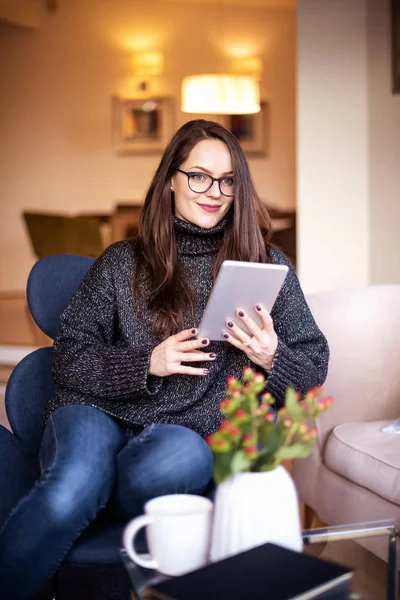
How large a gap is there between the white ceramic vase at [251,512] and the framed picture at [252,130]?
5.34m

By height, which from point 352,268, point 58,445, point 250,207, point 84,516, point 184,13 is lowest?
point 84,516

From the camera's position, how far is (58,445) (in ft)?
4.66

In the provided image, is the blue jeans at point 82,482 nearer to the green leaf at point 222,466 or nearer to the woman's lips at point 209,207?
the green leaf at point 222,466

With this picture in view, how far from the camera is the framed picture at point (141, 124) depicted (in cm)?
630

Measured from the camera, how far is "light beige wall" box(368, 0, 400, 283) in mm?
3352

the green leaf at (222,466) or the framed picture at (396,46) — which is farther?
the framed picture at (396,46)

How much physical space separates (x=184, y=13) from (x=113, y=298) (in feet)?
16.6

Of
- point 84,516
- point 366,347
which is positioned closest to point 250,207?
point 366,347

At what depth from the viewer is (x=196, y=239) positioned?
5.95ft

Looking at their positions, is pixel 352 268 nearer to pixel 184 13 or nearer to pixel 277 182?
pixel 277 182

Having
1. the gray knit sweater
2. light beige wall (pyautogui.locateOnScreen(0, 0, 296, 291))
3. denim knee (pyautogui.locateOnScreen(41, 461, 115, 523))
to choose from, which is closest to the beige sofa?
the gray knit sweater

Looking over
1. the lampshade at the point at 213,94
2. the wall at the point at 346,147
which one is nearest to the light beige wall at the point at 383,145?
the wall at the point at 346,147

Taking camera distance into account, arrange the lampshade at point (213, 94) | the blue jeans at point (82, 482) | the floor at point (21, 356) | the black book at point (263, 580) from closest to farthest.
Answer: the black book at point (263, 580), the floor at point (21, 356), the blue jeans at point (82, 482), the lampshade at point (213, 94)

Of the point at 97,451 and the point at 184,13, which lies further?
the point at 184,13
